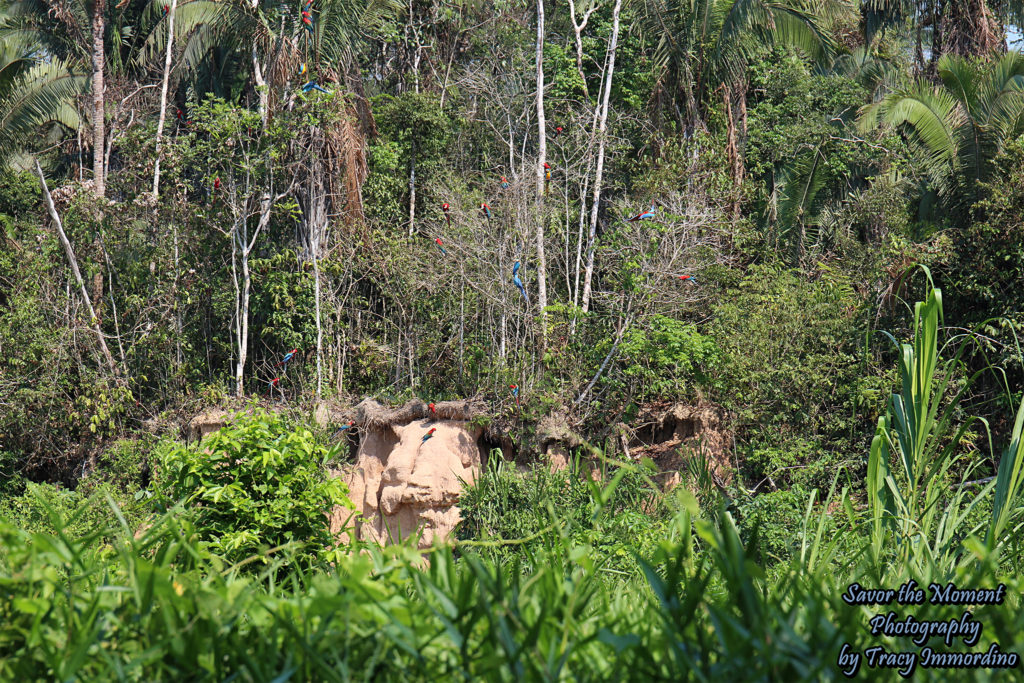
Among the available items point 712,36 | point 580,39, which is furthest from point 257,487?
point 580,39

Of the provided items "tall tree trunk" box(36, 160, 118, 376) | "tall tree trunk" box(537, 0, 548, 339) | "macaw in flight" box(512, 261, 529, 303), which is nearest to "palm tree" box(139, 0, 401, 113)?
"tall tree trunk" box(537, 0, 548, 339)

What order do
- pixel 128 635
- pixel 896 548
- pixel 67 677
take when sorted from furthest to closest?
pixel 896 548 → pixel 128 635 → pixel 67 677

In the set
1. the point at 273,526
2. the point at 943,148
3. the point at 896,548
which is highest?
the point at 943,148

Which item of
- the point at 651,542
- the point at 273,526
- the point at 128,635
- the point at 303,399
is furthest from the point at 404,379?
the point at 128,635

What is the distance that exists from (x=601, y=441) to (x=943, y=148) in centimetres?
550

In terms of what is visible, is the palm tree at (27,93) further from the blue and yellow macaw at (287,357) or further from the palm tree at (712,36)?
the palm tree at (712,36)

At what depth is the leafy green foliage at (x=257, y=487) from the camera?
4.53 metres

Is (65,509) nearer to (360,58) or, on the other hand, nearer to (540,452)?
(540,452)

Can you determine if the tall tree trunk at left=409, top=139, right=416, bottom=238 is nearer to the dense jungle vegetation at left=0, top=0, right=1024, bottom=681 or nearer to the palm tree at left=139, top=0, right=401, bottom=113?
the dense jungle vegetation at left=0, top=0, right=1024, bottom=681

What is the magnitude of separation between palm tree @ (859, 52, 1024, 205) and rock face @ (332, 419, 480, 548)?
6.54 metres

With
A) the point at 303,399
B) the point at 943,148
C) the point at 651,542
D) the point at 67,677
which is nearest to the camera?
the point at 67,677

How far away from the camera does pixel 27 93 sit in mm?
13734

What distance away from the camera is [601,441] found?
10.4 metres

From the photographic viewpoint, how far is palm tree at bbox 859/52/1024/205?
368 inches
